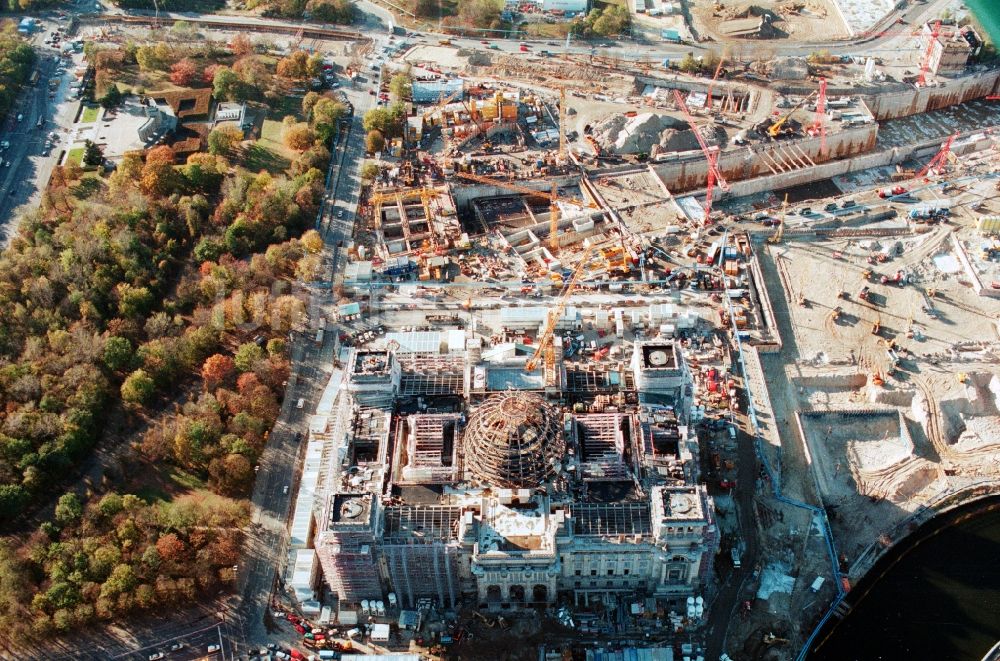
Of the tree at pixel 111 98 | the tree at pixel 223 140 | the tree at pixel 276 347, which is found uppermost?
the tree at pixel 111 98

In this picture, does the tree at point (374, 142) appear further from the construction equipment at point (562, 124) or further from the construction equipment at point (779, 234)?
the construction equipment at point (779, 234)

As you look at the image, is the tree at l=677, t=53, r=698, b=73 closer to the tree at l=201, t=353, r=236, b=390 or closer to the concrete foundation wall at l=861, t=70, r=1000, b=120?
the concrete foundation wall at l=861, t=70, r=1000, b=120

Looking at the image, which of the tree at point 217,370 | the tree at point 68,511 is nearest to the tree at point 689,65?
the tree at point 217,370

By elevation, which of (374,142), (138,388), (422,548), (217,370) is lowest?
(422,548)

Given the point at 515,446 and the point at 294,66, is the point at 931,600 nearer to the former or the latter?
the point at 515,446

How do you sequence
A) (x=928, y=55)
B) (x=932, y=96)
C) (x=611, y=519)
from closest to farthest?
(x=611, y=519) → (x=932, y=96) → (x=928, y=55)

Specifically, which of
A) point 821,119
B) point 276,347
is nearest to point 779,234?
point 821,119

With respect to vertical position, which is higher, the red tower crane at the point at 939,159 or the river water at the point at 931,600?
the red tower crane at the point at 939,159

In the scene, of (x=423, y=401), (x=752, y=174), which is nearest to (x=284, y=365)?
(x=423, y=401)
